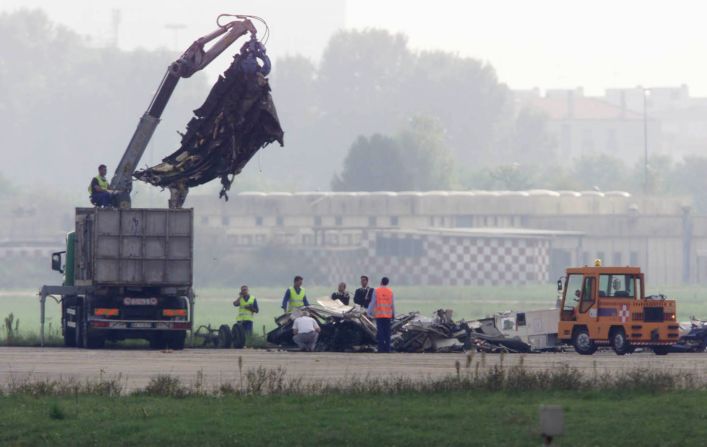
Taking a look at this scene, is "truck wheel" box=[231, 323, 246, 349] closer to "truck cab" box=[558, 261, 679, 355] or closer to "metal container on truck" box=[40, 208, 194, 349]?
"metal container on truck" box=[40, 208, 194, 349]

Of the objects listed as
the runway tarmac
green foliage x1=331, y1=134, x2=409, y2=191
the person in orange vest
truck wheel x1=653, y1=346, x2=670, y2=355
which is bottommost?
the runway tarmac

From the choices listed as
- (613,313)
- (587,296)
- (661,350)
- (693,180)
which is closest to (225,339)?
(587,296)

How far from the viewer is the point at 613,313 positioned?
121ft

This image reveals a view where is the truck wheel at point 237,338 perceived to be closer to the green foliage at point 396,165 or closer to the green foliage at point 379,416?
the green foliage at point 379,416

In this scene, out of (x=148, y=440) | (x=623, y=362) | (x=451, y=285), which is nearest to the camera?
(x=148, y=440)

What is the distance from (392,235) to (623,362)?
312ft

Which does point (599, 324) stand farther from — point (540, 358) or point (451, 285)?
point (451, 285)

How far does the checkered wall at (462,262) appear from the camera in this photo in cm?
12338

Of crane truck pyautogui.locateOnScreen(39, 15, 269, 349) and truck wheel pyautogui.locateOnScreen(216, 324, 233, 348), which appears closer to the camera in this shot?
crane truck pyautogui.locateOnScreen(39, 15, 269, 349)

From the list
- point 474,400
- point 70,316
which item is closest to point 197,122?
point 70,316

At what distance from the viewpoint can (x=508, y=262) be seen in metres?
124

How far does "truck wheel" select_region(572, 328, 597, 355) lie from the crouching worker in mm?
5579

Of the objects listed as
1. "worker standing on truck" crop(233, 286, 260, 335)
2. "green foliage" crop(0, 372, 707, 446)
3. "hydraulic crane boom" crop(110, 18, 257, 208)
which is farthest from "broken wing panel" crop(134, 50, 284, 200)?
"green foliage" crop(0, 372, 707, 446)

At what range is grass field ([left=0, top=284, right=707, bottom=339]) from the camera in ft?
307
